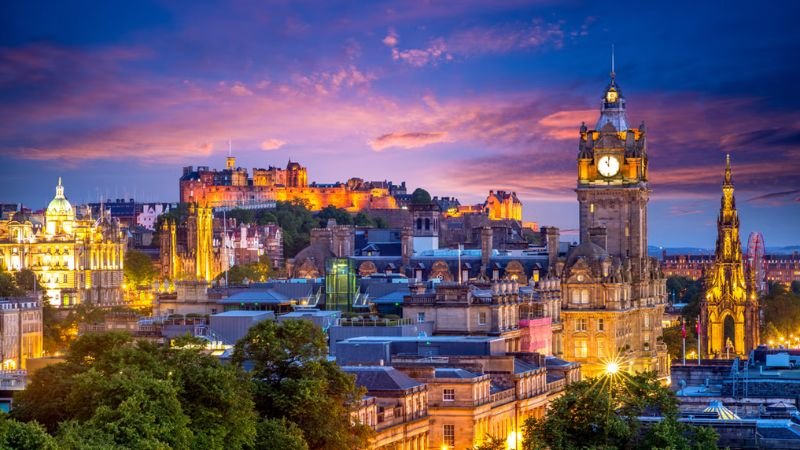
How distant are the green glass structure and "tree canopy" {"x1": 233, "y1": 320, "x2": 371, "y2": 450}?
202 feet

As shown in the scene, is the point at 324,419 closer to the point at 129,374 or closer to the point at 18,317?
the point at 129,374

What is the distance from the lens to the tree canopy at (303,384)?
9788 centimetres

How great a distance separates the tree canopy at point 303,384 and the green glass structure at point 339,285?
61.5 metres

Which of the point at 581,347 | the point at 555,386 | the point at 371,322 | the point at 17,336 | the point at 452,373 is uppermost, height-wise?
the point at 371,322

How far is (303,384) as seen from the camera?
322 feet

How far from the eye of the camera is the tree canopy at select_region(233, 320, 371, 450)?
97875 mm

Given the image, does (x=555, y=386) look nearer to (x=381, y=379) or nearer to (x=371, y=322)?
(x=371, y=322)

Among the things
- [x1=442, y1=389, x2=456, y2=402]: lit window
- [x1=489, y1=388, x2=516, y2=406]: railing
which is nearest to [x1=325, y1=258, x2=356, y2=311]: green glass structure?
[x1=489, y1=388, x2=516, y2=406]: railing

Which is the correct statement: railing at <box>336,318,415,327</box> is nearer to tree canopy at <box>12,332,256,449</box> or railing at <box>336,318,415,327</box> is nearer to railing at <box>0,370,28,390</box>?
railing at <box>0,370,28,390</box>

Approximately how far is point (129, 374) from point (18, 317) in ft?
361

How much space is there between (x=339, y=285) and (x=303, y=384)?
2773 inches

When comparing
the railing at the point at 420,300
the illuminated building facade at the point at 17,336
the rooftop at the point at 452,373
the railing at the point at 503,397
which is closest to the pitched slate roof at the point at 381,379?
the rooftop at the point at 452,373

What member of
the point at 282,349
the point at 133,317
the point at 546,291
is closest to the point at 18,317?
the point at 133,317

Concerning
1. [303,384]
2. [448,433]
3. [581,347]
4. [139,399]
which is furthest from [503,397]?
[581,347]
